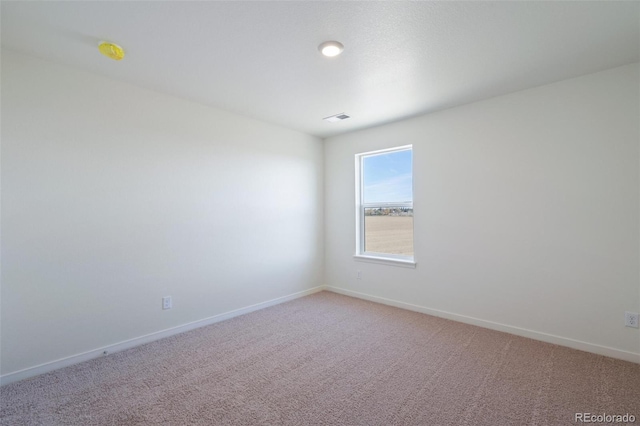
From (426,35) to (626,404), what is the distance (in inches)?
108

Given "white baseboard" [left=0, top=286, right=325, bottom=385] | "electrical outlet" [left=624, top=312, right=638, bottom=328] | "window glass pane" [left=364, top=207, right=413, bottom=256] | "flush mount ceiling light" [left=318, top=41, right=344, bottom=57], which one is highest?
"flush mount ceiling light" [left=318, top=41, right=344, bottom=57]

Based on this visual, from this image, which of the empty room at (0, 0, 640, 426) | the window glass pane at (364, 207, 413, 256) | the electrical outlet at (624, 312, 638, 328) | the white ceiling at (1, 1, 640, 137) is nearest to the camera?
the white ceiling at (1, 1, 640, 137)

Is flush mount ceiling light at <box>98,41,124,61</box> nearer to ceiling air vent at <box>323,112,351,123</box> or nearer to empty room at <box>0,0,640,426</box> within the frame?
empty room at <box>0,0,640,426</box>

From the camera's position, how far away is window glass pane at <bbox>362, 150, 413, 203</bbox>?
13.2ft

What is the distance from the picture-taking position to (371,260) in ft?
13.9

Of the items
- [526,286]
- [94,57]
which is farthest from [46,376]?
[526,286]

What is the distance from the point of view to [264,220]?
13.2ft

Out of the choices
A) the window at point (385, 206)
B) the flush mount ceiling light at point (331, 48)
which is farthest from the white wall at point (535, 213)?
the flush mount ceiling light at point (331, 48)

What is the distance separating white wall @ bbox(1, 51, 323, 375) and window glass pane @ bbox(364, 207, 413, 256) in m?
1.41

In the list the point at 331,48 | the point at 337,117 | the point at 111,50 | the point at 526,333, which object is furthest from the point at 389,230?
the point at 111,50

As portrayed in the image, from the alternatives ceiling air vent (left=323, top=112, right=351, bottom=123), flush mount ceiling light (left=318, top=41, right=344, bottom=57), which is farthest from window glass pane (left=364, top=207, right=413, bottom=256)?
flush mount ceiling light (left=318, top=41, right=344, bottom=57)

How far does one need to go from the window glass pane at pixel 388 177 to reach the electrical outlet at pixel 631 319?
222cm

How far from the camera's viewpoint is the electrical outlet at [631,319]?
2.46m

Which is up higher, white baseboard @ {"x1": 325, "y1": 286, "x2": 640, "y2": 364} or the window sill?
the window sill
